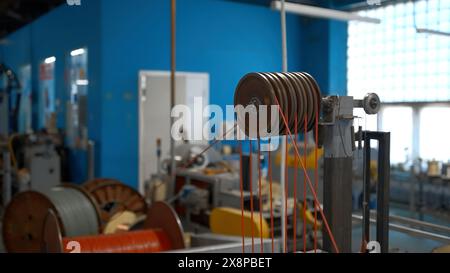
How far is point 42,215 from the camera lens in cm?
394

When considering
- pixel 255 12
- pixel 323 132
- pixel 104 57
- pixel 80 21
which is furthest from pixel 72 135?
pixel 323 132

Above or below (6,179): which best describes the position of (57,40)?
above

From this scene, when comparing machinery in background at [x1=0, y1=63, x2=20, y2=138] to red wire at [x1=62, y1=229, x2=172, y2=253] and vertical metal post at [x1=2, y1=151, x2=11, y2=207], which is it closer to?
vertical metal post at [x1=2, y1=151, x2=11, y2=207]

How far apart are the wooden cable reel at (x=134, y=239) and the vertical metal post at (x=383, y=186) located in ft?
4.86

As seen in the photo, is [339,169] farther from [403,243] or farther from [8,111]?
[8,111]

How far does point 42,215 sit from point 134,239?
1264 millimetres

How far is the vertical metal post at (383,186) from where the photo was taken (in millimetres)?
1958

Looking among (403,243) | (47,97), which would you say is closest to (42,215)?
(47,97)

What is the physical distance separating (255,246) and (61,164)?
5.90 meters

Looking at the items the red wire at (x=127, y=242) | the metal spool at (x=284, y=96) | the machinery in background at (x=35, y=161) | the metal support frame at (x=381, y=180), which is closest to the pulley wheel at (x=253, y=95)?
the metal spool at (x=284, y=96)

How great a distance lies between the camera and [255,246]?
88.4 inches

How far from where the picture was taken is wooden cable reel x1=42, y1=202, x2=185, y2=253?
2758mm
